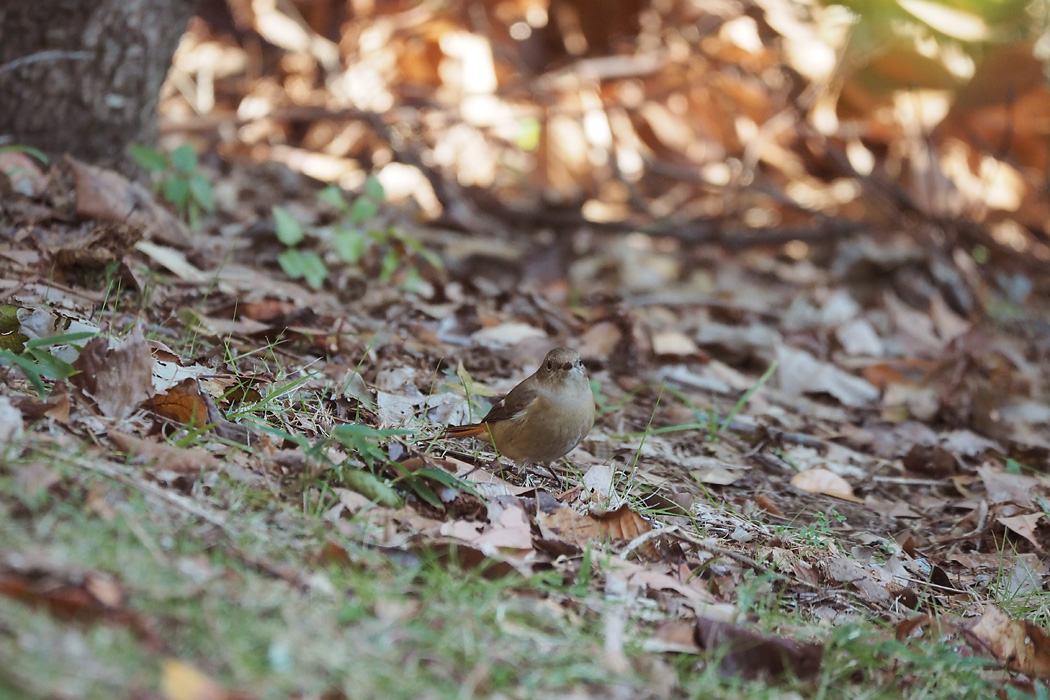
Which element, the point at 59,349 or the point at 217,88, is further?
the point at 217,88

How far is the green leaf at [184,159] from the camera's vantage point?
4898 mm

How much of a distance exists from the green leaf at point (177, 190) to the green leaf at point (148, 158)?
0.41 feet

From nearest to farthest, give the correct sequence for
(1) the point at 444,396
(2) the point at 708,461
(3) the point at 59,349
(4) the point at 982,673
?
1. (4) the point at 982,673
2. (3) the point at 59,349
3. (1) the point at 444,396
4. (2) the point at 708,461

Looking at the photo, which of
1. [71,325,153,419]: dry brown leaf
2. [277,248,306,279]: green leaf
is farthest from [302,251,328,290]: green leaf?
[71,325,153,419]: dry brown leaf

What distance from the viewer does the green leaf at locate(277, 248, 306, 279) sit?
4688mm

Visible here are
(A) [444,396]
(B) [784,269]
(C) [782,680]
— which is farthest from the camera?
(B) [784,269]

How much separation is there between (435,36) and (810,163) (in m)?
3.12

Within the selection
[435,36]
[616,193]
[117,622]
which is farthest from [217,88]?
[117,622]

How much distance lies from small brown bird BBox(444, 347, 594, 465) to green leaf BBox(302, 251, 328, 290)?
1.38 meters

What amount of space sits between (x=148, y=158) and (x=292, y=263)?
0.82 meters

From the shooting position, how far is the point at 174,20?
16.1 feet

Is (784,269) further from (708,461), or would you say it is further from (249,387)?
(249,387)

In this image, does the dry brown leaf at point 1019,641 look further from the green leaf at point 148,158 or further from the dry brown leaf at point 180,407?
the green leaf at point 148,158

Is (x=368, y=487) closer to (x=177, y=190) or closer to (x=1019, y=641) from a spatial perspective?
(x=1019, y=641)
